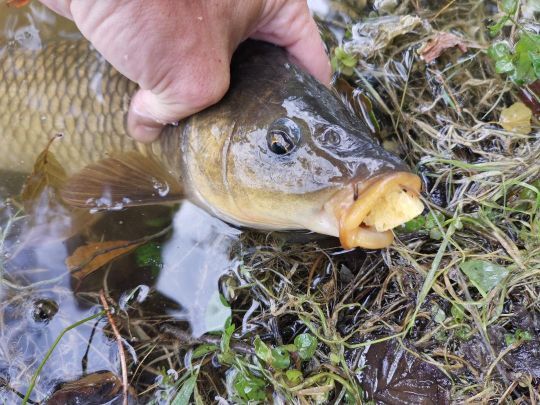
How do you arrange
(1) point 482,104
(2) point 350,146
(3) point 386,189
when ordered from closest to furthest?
(3) point 386,189 → (2) point 350,146 → (1) point 482,104

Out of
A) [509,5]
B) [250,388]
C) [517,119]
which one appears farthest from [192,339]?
[509,5]

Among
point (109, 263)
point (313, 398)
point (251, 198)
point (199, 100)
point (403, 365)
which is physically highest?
point (199, 100)

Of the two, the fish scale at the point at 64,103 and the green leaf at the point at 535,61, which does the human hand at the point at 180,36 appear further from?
the green leaf at the point at 535,61

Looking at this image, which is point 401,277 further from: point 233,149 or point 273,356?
point 233,149

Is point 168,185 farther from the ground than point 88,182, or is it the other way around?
point 88,182

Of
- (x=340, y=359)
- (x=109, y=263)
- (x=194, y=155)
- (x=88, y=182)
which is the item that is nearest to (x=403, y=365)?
(x=340, y=359)

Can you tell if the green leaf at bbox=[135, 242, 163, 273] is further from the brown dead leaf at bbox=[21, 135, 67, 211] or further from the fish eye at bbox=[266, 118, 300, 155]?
the fish eye at bbox=[266, 118, 300, 155]

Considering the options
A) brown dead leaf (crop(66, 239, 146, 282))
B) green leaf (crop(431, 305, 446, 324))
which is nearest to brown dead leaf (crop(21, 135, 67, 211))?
brown dead leaf (crop(66, 239, 146, 282))

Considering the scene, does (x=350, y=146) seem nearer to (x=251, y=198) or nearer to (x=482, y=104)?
(x=251, y=198)
